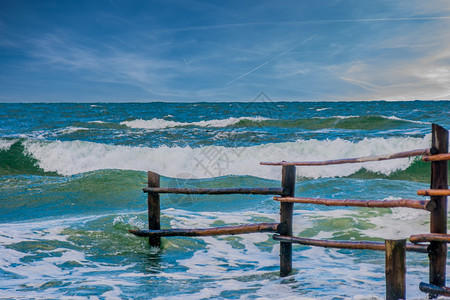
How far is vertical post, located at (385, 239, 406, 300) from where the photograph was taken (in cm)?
309

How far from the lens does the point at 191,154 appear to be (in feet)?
57.1

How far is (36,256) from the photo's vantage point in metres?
5.70

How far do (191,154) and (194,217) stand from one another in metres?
9.10

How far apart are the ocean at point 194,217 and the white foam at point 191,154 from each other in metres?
0.06

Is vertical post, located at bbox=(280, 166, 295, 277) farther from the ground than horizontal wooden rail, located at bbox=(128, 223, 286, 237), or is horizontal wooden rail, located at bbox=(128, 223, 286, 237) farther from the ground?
vertical post, located at bbox=(280, 166, 295, 277)

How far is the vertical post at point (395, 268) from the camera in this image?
3090 mm

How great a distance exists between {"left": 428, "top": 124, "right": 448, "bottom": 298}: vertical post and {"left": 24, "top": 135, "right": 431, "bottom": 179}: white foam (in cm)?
1178

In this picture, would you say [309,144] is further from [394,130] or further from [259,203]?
[259,203]

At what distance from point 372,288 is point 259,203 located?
566 centimetres

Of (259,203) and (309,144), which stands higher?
(309,144)

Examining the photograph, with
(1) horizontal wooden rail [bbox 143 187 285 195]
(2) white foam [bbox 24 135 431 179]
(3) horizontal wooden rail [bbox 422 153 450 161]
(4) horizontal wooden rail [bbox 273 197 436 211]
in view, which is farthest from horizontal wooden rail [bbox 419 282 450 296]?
(2) white foam [bbox 24 135 431 179]

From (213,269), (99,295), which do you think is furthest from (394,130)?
(99,295)

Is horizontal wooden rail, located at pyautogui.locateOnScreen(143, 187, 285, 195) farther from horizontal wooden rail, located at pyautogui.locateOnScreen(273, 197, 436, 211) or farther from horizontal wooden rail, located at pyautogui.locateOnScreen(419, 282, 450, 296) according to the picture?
horizontal wooden rail, located at pyautogui.locateOnScreen(419, 282, 450, 296)

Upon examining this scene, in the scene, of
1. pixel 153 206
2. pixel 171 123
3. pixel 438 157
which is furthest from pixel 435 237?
pixel 171 123
